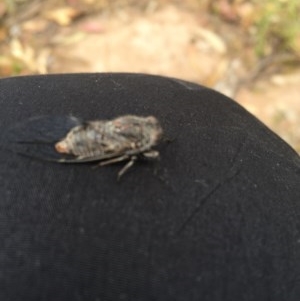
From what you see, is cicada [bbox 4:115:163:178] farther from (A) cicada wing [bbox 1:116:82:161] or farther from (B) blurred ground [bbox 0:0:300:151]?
(B) blurred ground [bbox 0:0:300:151]

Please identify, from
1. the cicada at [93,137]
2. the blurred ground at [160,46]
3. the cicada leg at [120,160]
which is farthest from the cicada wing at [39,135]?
the blurred ground at [160,46]

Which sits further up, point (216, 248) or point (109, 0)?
point (109, 0)

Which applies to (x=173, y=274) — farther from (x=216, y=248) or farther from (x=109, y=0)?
(x=109, y=0)

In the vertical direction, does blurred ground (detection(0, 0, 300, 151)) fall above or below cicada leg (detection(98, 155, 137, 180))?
above

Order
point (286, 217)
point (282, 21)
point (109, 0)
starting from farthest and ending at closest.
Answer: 1. point (109, 0)
2. point (282, 21)
3. point (286, 217)

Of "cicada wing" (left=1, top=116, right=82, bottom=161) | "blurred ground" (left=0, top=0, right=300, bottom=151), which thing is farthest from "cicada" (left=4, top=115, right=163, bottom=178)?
"blurred ground" (left=0, top=0, right=300, bottom=151)

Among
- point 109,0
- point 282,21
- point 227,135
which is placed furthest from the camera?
point 109,0

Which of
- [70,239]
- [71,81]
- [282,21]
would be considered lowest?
[70,239]

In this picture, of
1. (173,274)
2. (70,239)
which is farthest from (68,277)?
(173,274)
